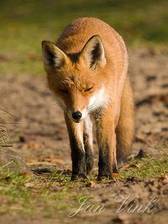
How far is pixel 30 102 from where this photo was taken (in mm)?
14688

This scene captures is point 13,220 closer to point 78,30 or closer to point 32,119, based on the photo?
point 78,30

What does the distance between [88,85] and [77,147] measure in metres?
0.81

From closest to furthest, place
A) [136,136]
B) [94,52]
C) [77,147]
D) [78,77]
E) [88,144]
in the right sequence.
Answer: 1. [78,77]
2. [94,52]
3. [77,147]
4. [88,144]
5. [136,136]

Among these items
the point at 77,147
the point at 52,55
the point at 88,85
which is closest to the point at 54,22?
the point at 77,147

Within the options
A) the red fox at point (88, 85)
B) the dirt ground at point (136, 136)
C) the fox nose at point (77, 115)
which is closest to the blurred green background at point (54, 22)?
the dirt ground at point (136, 136)

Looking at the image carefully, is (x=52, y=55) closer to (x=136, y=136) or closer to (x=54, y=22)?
(x=136, y=136)

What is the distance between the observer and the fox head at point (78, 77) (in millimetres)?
7656

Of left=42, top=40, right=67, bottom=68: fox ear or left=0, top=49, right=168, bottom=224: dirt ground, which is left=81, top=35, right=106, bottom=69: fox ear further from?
left=0, top=49, right=168, bottom=224: dirt ground

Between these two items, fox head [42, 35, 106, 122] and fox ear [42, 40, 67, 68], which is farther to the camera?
fox ear [42, 40, 67, 68]

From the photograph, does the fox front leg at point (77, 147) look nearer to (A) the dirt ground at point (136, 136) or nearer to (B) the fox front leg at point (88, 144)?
(B) the fox front leg at point (88, 144)

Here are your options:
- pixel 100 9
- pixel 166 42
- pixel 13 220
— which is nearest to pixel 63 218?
pixel 13 220

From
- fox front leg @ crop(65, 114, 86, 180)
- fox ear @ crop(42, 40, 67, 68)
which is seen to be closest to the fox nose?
fox front leg @ crop(65, 114, 86, 180)

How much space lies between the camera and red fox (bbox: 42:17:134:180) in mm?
7730

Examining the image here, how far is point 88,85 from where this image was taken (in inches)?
306
